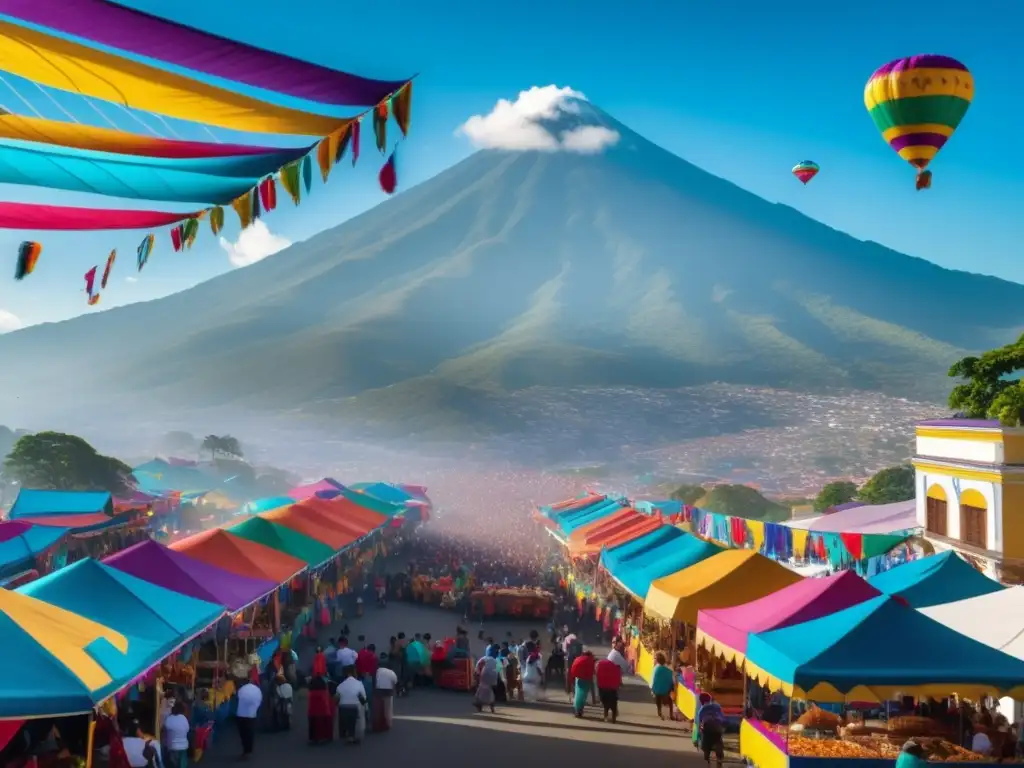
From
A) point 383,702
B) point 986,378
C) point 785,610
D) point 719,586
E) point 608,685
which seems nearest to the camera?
point 785,610

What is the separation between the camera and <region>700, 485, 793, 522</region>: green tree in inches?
2048

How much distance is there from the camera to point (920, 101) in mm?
22672

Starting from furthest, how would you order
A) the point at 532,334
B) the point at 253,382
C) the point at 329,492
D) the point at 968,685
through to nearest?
the point at 532,334 → the point at 253,382 → the point at 329,492 → the point at 968,685

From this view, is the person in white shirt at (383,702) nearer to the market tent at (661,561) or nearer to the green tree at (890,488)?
the market tent at (661,561)

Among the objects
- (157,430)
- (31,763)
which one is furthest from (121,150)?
(157,430)

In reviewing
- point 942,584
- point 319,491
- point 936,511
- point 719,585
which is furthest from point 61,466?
point 942,584

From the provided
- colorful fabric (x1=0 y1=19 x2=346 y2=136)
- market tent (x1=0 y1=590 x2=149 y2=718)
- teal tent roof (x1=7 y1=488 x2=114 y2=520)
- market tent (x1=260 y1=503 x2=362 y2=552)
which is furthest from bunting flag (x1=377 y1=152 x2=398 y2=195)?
teal tent roof (x1=7 y1=488 x2=114 y2=520)

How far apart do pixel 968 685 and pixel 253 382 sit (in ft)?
587

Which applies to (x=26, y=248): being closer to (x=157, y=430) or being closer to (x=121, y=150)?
(x=121, y=150)

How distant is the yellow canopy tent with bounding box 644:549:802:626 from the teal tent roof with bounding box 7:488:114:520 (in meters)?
18.2

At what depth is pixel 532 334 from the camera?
194m

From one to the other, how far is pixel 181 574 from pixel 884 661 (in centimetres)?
769

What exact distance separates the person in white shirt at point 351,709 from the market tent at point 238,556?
359 centimetres

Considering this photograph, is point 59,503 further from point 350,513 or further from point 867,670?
point 867,670
